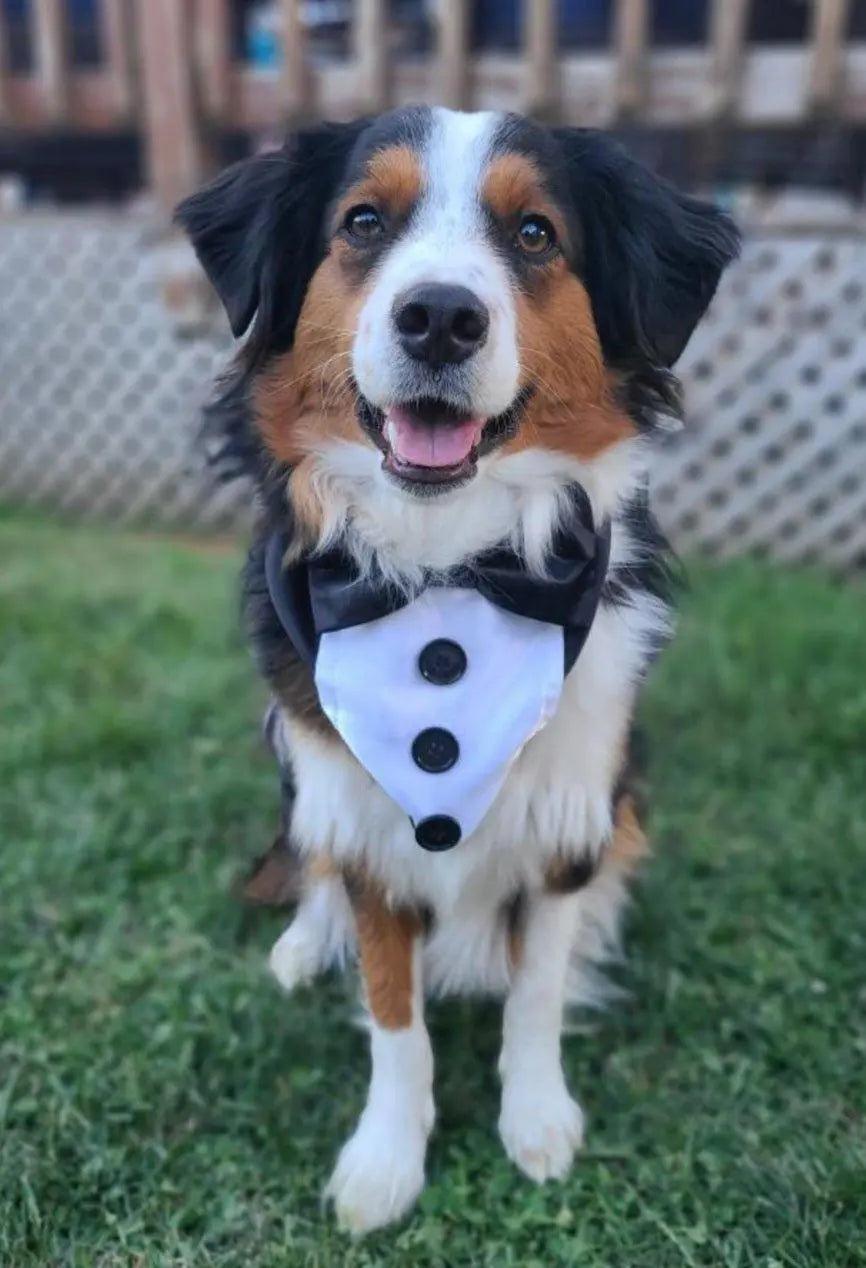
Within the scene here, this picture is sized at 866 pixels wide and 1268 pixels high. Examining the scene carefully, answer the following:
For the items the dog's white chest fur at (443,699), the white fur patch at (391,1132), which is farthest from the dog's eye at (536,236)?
the white fur patch at (391,1132)

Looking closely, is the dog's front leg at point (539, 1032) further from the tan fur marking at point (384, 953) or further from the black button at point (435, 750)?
the black button at point (435, 750)

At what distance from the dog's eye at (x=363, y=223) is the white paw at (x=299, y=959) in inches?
54.6

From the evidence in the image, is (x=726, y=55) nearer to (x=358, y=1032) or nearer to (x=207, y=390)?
(x=207, y=390)

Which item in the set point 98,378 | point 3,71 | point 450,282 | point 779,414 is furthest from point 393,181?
point 3,71

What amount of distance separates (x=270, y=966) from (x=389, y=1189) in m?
0.64

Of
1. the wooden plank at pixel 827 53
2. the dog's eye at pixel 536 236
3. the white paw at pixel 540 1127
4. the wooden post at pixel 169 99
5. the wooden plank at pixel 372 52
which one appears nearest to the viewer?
the dog's eye at pixel 536 236

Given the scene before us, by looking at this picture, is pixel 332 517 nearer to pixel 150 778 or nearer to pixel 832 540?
pixel 150 778

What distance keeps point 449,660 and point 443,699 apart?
7 centimetres

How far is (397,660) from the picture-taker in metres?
1.99

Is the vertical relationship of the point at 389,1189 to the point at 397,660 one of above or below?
below

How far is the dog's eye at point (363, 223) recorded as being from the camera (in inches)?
77.7

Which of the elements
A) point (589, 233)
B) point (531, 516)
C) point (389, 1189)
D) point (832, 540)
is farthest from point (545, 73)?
point (389, 1189)

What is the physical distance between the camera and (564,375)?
198 centimetres

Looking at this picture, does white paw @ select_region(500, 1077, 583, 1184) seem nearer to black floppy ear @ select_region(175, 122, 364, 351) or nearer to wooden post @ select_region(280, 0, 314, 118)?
black floppy ear @ select_region(175, 122, 364, 351)
